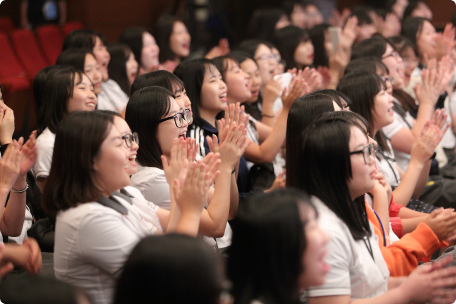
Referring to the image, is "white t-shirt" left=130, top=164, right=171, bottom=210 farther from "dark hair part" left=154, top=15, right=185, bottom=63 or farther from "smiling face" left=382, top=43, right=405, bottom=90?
"dark hair part" left=154, top=15, right=185, bottom=63

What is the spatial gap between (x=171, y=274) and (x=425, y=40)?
4481 mm

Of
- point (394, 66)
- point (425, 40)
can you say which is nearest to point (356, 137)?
point (394, 66)

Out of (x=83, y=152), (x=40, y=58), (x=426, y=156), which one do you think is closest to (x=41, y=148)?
(x=83, y=152)

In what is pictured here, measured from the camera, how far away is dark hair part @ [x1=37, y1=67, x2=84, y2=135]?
264 centimetres

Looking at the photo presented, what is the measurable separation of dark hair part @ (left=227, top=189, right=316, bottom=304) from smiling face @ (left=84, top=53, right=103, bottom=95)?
243 cm

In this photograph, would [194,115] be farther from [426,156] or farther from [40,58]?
[40,58]

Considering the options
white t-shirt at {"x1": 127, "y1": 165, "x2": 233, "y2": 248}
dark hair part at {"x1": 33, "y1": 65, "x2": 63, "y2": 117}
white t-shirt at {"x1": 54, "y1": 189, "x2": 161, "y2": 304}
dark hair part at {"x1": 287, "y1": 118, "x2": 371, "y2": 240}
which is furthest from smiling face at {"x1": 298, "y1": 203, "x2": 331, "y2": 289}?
dark hair part at {"x1": 33, "y1": 65, "x2": 63, "y2": 117}

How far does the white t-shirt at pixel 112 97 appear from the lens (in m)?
3.72

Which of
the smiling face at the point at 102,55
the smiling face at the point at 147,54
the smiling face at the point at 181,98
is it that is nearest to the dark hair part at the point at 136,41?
the smiling face at the point at 147,54

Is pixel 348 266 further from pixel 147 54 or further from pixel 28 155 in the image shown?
pixel 147 54

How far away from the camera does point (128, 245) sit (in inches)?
59.2

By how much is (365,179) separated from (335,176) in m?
0.11

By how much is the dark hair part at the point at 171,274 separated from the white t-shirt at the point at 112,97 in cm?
269

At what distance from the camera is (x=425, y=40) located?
487 centimetres
